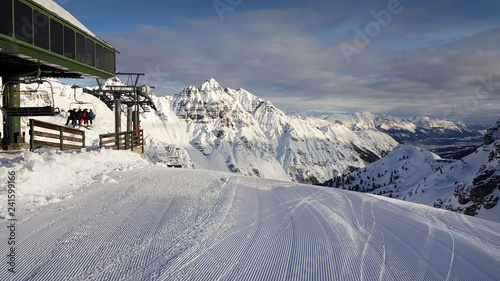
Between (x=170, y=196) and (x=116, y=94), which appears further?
(x=116, y=94)

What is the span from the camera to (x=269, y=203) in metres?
8.00

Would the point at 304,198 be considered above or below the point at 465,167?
above

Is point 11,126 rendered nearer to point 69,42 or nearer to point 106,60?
point 69,42

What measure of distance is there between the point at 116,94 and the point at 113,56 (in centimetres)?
474

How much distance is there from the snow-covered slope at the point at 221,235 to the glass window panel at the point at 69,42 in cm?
609

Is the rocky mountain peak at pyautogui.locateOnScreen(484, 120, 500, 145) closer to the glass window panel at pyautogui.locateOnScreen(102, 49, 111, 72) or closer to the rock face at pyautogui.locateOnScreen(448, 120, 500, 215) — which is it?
the rock face at pyautogui.locateOnScreen(448, 120, 500, 215)

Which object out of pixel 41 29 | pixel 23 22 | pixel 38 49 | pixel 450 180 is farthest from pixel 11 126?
pixel 450 180

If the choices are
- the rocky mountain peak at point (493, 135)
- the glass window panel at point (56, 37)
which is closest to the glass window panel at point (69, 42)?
the glass window panel at point (56, 37)

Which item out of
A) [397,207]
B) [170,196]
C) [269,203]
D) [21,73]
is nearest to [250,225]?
[269,203]

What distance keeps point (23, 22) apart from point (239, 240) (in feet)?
39.8

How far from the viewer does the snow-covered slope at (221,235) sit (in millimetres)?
4078

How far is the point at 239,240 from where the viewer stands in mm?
5098

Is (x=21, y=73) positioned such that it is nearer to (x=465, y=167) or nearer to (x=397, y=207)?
(x=397, y=207)

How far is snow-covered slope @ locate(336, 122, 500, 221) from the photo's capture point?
61.8 m
